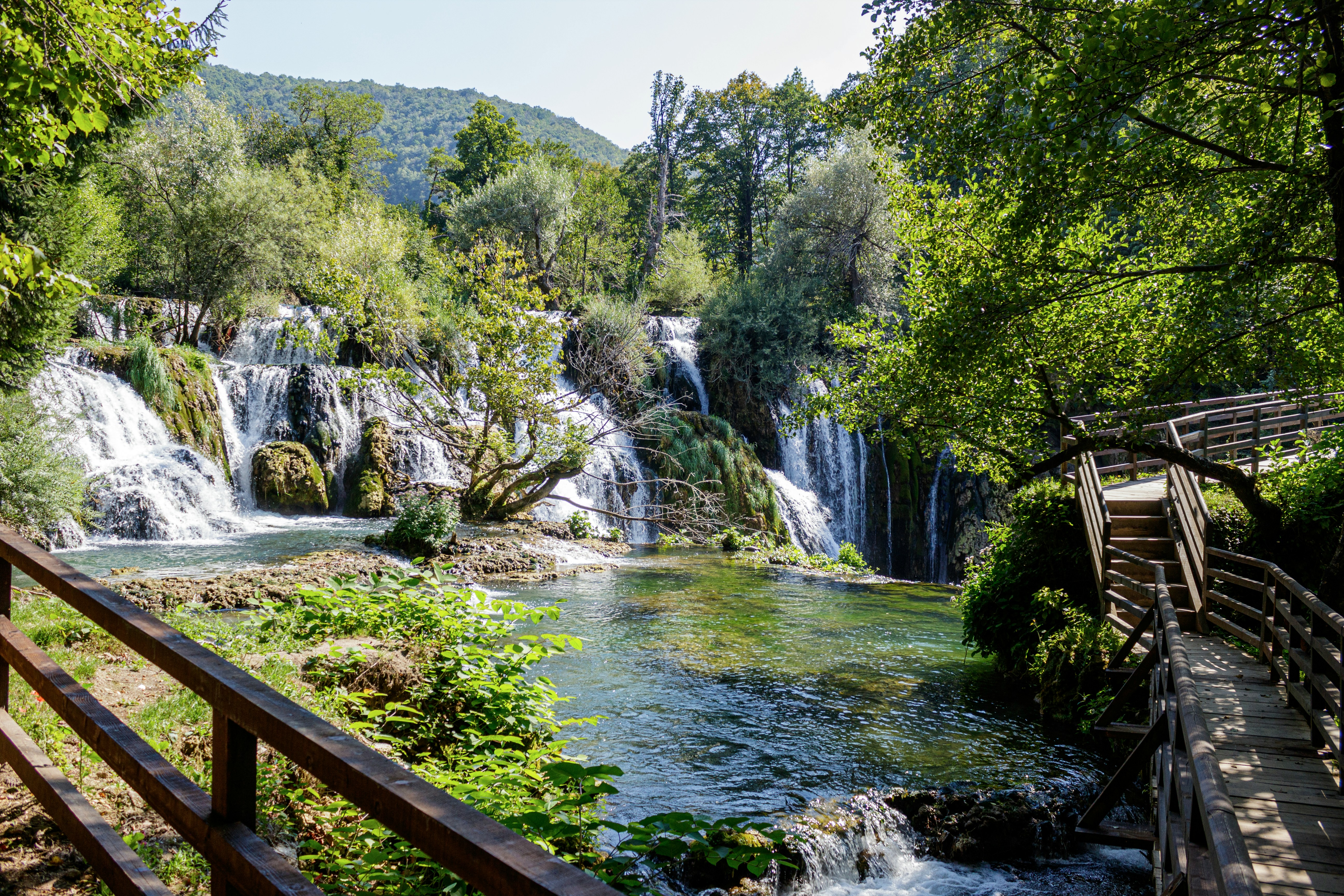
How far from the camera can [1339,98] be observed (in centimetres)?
530

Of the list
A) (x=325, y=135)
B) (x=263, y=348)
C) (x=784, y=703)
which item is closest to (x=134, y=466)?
(x=263, y=348)

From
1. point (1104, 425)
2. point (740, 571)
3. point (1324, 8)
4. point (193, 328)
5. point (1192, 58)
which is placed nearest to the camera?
point (1324, 8)

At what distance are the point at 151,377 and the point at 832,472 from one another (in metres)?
19.2

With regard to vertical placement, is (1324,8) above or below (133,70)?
below

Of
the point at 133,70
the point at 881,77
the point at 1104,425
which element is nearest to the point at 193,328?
the point at 133,70

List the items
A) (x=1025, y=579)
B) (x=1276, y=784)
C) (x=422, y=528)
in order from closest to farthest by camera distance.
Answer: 1. (x=1276, y=784)
2. (x=1025, y=579)
3. (x=422, y=528)

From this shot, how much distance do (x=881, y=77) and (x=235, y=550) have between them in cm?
1265

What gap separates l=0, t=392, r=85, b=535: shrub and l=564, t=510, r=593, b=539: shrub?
9445 millimetres

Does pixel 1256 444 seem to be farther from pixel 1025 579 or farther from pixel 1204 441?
pixel 1025 579

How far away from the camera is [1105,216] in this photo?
10.9m

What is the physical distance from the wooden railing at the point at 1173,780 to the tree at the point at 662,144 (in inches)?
1197

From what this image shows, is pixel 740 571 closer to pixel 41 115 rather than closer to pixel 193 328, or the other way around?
pixel 41 115

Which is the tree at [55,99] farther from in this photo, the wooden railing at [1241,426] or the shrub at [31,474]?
the wooden railing at [1241,426]

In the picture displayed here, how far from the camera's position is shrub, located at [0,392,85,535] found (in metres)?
12.3
